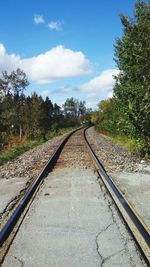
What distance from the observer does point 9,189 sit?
29.1ft

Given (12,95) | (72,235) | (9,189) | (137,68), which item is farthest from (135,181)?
(12,95)

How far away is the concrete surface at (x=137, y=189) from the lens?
Result: 6.30 meters

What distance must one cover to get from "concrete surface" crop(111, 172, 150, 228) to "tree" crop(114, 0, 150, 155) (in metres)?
5.32

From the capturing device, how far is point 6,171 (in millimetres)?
12312

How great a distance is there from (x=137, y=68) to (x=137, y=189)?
8743 mm

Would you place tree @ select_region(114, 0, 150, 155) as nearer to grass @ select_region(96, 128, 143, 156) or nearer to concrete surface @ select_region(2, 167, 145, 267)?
grass @ select_region(96, 128, 143, 156)

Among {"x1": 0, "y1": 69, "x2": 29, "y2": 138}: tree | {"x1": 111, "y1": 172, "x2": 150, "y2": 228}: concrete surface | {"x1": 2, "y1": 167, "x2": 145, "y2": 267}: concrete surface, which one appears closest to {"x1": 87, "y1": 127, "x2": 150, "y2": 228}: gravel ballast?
{"x1": 111, "y1": 172, "x2": 150, "y2": 228}: concrete surface

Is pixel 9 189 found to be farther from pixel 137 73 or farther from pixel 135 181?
pixel 137 73

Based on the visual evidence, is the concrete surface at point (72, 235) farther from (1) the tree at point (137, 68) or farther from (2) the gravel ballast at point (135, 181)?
(1) the tree at point (137, 68)

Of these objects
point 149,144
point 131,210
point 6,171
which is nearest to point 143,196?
point 131,210

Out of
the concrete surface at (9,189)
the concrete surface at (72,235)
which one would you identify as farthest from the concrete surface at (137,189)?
the concrete surface at (9,189)

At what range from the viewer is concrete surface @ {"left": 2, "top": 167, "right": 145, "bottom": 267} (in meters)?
4.21

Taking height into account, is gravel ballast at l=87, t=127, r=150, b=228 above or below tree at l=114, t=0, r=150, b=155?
below

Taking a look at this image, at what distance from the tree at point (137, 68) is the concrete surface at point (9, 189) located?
7050 millimetres
